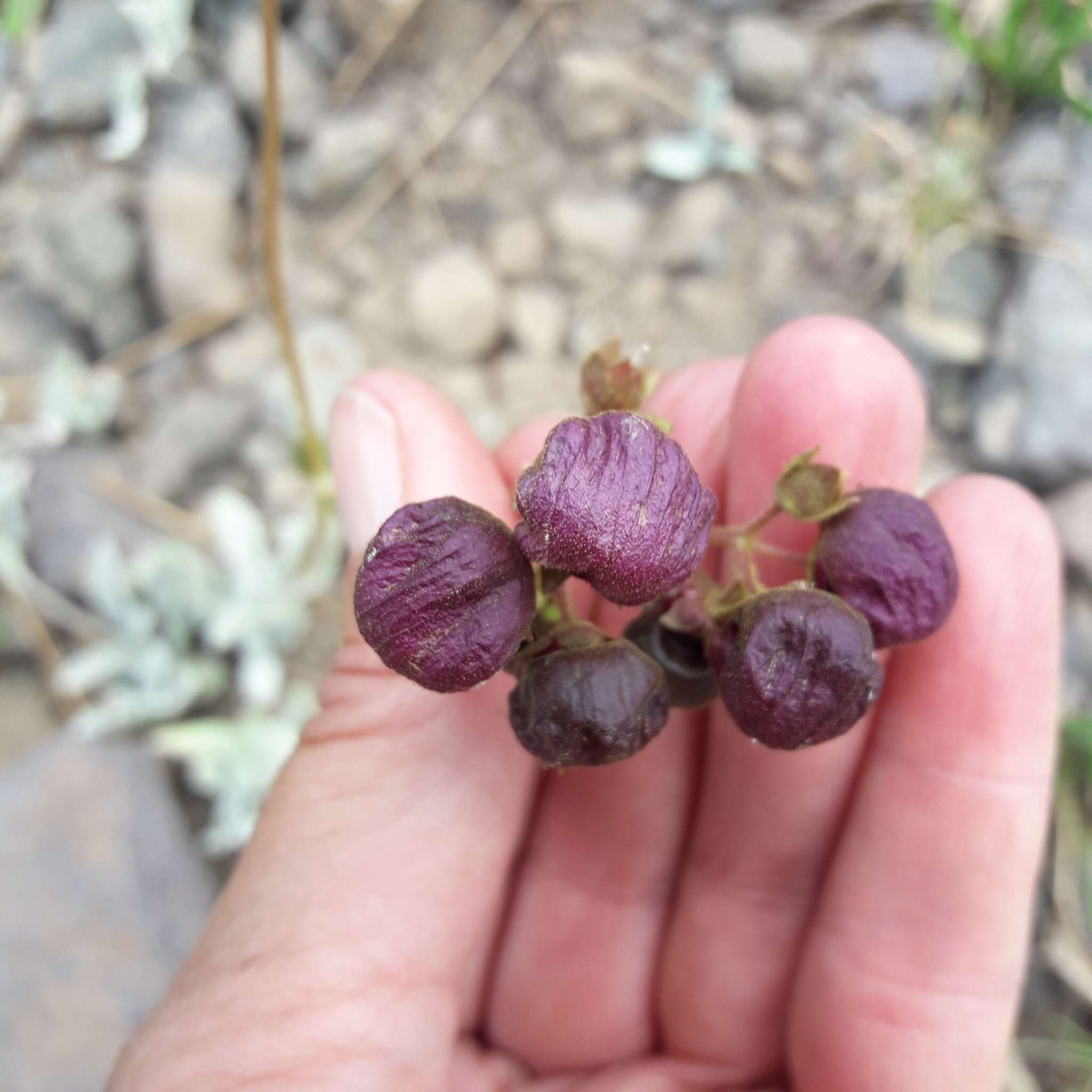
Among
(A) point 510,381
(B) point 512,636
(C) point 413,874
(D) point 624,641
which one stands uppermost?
(B) point 512,636

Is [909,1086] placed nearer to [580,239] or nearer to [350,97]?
[580,239]

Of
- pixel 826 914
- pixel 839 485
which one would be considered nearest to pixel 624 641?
pixel 839 485

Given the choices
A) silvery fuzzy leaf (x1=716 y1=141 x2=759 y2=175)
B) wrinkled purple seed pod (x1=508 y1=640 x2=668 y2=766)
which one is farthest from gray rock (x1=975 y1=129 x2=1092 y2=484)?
wrinkled purple seed pod (x1=508 y1=640 x2=668 y2=766)

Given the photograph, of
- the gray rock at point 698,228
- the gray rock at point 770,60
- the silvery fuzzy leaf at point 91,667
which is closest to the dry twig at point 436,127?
the gray rock at point 770,60

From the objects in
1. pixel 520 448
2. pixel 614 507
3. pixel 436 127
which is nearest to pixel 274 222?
pixel 520 448

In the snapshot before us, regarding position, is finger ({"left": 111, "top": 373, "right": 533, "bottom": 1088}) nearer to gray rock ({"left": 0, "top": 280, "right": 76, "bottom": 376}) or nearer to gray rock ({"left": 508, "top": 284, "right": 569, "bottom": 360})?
gray rock ({"left": 508, "top": 284, "right": 569, "bottom": 360})

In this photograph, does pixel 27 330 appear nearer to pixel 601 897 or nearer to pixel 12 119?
pixel 12 119
